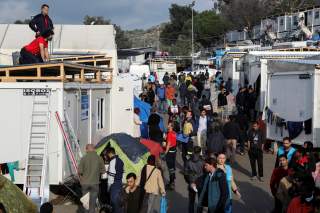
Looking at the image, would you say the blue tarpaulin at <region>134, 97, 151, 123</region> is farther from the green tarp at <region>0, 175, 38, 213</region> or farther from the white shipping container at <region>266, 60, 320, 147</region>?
the green tarp at <region>0, 175, 38, 213</region>

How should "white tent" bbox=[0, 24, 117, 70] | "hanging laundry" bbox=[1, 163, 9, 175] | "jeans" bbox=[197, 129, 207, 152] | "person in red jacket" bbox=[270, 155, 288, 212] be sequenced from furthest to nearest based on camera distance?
1. "white tent" bbox=[0, 24, 117, 70]
2. "jeans" bbox=[197, 129, 207, 152]
3. "hanging laundry" bbox=[1, 163, 9, 175]
4. "person in red jacket" bbox=[270, 155, 288, 212]

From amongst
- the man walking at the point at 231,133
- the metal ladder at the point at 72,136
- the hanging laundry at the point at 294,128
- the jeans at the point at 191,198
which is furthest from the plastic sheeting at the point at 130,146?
the hanging laundry at the point at 294,128

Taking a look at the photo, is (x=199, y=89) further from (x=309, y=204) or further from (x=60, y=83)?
(x=309, y=204)

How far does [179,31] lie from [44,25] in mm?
94632

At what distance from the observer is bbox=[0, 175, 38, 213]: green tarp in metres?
9.06

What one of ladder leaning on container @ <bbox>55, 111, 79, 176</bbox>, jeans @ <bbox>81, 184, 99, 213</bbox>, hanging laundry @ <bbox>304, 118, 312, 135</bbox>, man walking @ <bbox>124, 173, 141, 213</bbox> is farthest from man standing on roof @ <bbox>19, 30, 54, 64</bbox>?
hanging laundry @ <bbox>304, 118, 312, 135</bbox>

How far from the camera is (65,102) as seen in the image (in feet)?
45.3

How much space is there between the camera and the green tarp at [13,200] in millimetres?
9062

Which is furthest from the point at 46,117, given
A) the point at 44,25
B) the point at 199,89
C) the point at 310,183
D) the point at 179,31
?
the point at 179,31

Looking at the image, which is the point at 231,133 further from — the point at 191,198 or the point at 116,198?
the point at 116,198

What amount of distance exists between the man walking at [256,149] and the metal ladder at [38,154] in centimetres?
602

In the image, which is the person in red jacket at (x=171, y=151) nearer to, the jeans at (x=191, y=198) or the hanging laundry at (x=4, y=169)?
the jeans at (x=191, y=198)

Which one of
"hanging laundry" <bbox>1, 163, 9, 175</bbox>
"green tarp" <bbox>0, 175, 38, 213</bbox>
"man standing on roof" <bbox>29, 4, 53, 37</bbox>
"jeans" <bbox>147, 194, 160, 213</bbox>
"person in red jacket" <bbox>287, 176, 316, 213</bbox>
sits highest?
"man standing on roof" <bbox>29, 4, 53, 37</bbox>

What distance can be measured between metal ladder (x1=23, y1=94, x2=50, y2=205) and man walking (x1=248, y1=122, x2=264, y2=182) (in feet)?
19.7
